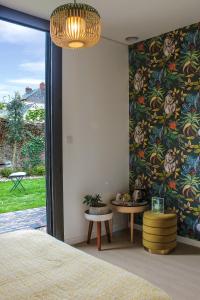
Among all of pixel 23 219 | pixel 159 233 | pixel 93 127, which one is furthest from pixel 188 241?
pixel 23 219

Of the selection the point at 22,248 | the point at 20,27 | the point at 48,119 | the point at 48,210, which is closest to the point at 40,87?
the point at 48,119

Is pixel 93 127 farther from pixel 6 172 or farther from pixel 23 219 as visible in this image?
pixel 23 219

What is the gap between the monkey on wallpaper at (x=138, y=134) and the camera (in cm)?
403

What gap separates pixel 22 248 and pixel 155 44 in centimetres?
303

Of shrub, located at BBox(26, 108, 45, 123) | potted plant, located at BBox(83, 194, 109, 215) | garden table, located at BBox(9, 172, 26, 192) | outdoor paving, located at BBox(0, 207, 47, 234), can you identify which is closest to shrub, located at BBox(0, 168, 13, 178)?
garden table, located at BBox(9, 172, 26, 192)

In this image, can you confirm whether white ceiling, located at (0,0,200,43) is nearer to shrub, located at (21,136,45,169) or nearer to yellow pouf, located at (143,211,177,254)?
shrub, located at (21,136,45,169)

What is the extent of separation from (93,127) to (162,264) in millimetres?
1794

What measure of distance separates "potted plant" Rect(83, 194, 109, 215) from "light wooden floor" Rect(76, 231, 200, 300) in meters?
0.42

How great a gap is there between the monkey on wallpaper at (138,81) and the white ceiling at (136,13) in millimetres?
552

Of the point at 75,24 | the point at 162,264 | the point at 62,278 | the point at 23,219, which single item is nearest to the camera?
the point at 62,278

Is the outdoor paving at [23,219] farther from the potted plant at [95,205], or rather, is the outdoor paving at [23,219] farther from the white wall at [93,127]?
the potted plant at [95,205]

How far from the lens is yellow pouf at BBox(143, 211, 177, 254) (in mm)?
3223

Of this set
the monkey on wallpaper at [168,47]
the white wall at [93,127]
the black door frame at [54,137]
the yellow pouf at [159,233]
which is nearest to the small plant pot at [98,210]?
the white wall at [93,127]

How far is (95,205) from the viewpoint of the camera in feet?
11.5
